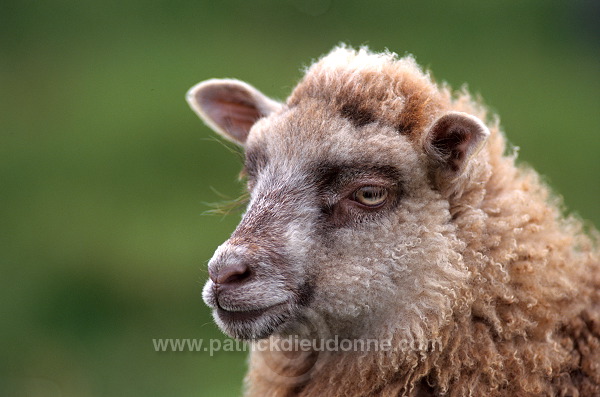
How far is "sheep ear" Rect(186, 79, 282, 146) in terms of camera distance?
229 inches

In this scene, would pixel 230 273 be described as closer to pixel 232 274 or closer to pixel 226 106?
pixel 232 274

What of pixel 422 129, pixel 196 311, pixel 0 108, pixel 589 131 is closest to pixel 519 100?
pixel 589 131

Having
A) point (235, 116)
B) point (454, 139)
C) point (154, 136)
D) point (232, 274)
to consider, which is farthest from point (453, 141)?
point (154, 136)

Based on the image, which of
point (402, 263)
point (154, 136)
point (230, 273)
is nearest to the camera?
point (230, 273)

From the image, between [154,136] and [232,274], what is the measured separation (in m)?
7.59

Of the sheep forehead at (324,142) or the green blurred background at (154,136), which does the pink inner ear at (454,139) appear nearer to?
the sheep forehead at (324,142)

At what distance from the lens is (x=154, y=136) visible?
11.7m

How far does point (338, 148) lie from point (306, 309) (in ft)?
3.09

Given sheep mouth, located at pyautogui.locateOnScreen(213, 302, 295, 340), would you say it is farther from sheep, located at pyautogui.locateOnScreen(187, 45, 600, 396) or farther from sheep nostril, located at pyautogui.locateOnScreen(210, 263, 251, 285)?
sheep nostril, located at pyautogui.locateOnScreen(210, 263, 251, 285)

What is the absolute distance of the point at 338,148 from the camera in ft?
15.1

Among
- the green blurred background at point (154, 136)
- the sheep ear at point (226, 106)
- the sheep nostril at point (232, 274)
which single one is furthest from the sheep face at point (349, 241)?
the green blurred background at point (154, 136)

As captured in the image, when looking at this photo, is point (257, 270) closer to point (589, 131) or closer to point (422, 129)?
point (422, 129)

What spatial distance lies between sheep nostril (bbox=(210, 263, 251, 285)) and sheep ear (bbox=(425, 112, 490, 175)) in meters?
1.26

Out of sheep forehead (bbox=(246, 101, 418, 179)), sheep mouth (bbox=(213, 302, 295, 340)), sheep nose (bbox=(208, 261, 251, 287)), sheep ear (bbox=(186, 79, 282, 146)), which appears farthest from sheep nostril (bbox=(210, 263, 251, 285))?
sheep ear (bbox=(186, 79, 282, 146))
